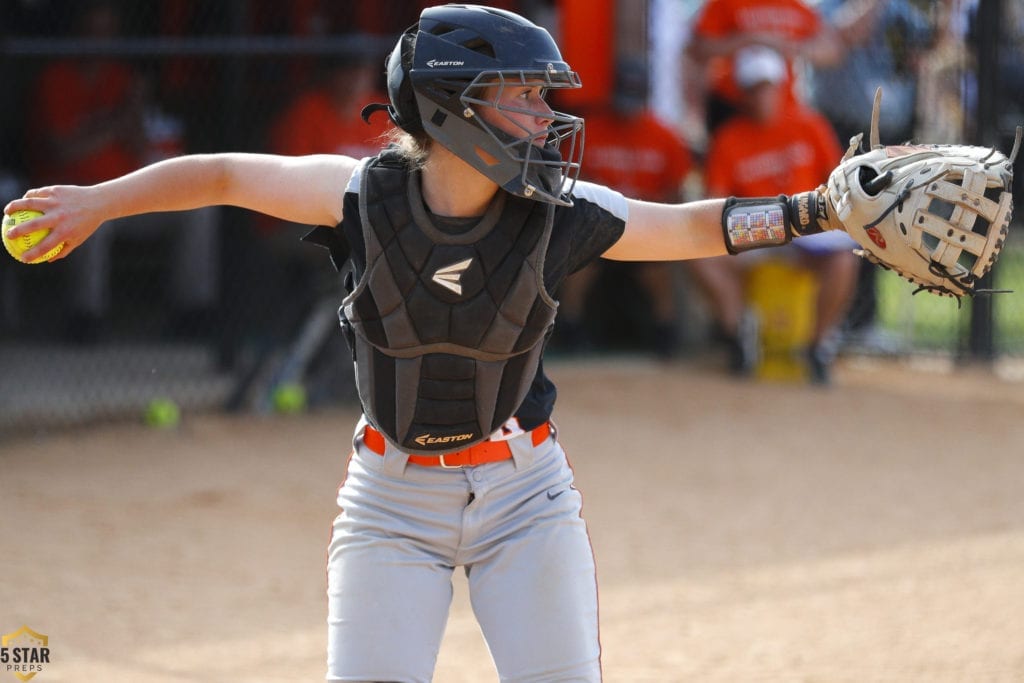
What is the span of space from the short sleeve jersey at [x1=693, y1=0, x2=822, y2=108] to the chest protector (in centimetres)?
607

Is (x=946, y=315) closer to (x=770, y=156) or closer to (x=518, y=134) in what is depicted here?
(x=770, y=156)

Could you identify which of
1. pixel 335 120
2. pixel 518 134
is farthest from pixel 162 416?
pixel 518 134

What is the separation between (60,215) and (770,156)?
607cm

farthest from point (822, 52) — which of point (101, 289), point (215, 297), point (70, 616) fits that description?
point (70, 616)

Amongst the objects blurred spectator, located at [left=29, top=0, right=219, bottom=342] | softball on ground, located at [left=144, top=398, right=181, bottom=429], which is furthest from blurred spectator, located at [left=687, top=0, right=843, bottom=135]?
softball on ground, located at [left=144, top=398, right=181, bottom=429]

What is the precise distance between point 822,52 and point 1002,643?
5.35 metres

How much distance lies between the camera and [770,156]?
8.07m

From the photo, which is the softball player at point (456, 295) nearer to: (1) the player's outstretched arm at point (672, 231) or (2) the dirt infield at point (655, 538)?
(1) the player's outstretched arm at point (672, 231)

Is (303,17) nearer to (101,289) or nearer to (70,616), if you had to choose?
(101,289)

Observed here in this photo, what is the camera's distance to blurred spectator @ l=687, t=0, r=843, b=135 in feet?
27.3

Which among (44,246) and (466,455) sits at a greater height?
(44,246)

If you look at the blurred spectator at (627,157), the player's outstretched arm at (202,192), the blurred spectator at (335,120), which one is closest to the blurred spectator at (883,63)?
the blurred spectator at (627,157)

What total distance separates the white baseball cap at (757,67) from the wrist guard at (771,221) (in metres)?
5.53

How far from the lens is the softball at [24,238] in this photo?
2580 mm
